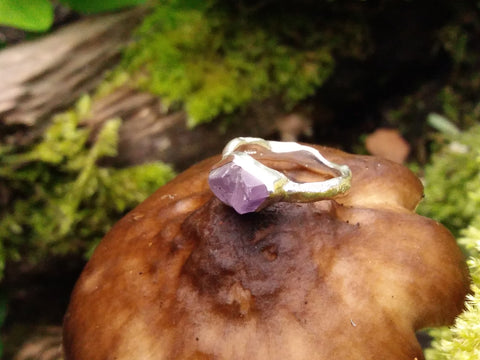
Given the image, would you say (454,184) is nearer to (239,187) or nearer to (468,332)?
(468,332)

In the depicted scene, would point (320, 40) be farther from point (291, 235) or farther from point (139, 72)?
point (291, 235)

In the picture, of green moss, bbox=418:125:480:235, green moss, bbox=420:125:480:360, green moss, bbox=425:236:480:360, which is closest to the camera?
green moss, bbox=425:236:480:360

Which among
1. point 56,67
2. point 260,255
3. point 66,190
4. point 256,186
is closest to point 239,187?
point 256,186

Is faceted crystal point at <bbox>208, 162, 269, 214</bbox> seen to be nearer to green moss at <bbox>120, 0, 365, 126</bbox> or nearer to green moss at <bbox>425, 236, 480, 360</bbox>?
green moss at <bbox>425, 236, 480, 360</bbox>

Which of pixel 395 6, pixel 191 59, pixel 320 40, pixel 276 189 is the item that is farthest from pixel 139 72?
pixel 276 189

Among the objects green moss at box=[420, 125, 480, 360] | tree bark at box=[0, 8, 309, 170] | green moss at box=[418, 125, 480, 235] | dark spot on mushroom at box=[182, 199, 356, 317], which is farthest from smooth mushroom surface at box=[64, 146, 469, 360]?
tree bark at box=[0, 8, 309, 170]

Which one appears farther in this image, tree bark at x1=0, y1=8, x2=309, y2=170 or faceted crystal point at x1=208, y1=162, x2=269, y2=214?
tree bark at x1=0, y1=8, x2=309, y2=170
